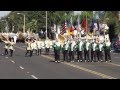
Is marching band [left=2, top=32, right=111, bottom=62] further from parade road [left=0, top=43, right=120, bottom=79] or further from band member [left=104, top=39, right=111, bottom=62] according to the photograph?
parade road [left=0, top=43, right=120, bottom=79]

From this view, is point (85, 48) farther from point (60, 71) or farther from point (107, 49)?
point (60, 71)

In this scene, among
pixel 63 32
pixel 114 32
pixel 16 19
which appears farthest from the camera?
pixel 16 19

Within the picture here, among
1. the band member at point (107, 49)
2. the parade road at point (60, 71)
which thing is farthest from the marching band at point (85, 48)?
the parade road at point (60, 71)

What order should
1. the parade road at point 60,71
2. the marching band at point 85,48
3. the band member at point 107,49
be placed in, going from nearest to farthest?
the parade road at point 60,71
the band member at point 107,49
the marching band at point 85,48

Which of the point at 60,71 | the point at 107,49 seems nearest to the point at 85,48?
the point at 107,49

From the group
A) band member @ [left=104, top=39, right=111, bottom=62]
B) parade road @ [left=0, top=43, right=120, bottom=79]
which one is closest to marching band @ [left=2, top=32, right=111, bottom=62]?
band member @ [left=104, top=39, right=111, bottom=62]

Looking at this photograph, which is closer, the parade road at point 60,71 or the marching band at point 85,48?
the parade road at point 60,71

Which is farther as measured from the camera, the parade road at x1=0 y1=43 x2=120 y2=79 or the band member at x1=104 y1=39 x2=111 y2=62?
the band member at x1=104 y1=39 x2=111 y2=62

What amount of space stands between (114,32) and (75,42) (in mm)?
33834

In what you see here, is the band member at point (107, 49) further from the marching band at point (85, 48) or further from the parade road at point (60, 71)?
the parade road at point (60, 71)

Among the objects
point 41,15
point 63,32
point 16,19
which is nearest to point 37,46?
point 63,32
